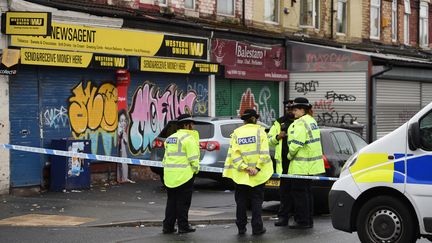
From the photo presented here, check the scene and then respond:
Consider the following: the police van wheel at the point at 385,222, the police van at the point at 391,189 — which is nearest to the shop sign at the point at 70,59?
the police van at the point at 391,189

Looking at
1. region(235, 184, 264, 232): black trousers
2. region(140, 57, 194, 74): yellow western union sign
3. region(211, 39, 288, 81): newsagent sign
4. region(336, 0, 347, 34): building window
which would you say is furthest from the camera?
region(336, 0, 347, 34): building window

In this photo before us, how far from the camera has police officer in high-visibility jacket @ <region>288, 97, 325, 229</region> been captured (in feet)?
35.0

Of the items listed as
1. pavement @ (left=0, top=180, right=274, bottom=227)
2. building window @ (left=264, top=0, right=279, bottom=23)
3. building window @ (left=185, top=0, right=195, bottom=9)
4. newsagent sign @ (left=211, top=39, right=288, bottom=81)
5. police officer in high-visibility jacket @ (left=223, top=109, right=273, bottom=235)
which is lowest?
pavement @ (left=0, top=180, right=274, bottom=227)

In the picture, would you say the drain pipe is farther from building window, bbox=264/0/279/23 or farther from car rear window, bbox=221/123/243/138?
car rear window, bbox=221/123/243/138

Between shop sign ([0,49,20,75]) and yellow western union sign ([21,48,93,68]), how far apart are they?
0.15 meters

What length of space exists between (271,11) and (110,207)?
13029mm

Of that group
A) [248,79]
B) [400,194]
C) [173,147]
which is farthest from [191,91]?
[400,194]

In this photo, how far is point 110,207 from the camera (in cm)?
1323

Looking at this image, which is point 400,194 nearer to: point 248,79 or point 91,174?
point 91,174

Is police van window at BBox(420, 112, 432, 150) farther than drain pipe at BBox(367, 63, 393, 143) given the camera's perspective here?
No

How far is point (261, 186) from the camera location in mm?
10195

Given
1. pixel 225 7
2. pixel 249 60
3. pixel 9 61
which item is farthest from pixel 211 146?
pixel 225 7

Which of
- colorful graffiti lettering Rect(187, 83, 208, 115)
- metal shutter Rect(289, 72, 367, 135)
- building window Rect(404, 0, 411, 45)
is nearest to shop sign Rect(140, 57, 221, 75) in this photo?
colorful graffiti lettering Rect(187, 83, 208, 115)

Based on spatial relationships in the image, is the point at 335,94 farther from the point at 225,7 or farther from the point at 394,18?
the point at 394,18
